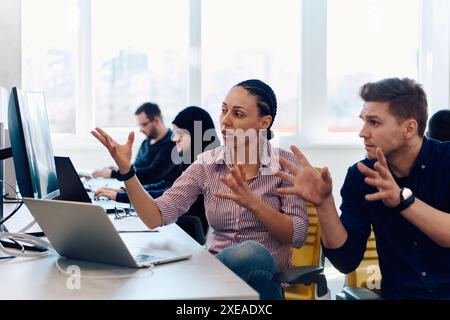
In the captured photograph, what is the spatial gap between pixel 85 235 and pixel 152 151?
11.2ft

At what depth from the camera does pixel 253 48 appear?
5.80m

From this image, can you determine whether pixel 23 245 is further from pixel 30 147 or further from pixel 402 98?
pixel 402 98

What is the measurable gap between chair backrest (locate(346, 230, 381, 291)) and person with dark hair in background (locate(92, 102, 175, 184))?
2433mm

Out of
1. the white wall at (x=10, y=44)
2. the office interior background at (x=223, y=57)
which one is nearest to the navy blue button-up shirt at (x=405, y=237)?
the white wall at (x=10, y=44)

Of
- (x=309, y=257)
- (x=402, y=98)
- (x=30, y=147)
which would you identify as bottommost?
(x=309, y=257)

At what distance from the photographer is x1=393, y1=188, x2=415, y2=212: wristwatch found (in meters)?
1.55

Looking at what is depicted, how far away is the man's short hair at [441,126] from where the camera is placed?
307cm

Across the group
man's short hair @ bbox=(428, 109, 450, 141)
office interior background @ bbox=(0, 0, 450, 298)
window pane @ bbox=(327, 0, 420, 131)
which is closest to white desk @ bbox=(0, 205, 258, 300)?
man's short hair @ bbox=(428, 109, 450, 141)

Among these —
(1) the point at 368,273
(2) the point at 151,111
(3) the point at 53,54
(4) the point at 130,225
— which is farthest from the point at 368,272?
(3) the point at 53,54

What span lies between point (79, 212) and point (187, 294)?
322mm

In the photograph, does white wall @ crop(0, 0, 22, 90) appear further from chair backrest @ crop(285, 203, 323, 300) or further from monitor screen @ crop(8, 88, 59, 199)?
chair backrest @ crop(285, 203, 323, 300)

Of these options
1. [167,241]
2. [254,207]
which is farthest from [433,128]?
[167,241]

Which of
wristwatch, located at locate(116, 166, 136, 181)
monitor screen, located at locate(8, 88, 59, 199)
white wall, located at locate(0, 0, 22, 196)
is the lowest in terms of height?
wristwatch, located at locate(116, 166, 136, 181)

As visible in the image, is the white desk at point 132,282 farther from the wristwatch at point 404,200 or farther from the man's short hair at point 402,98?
the man's short hair at point 402,98
